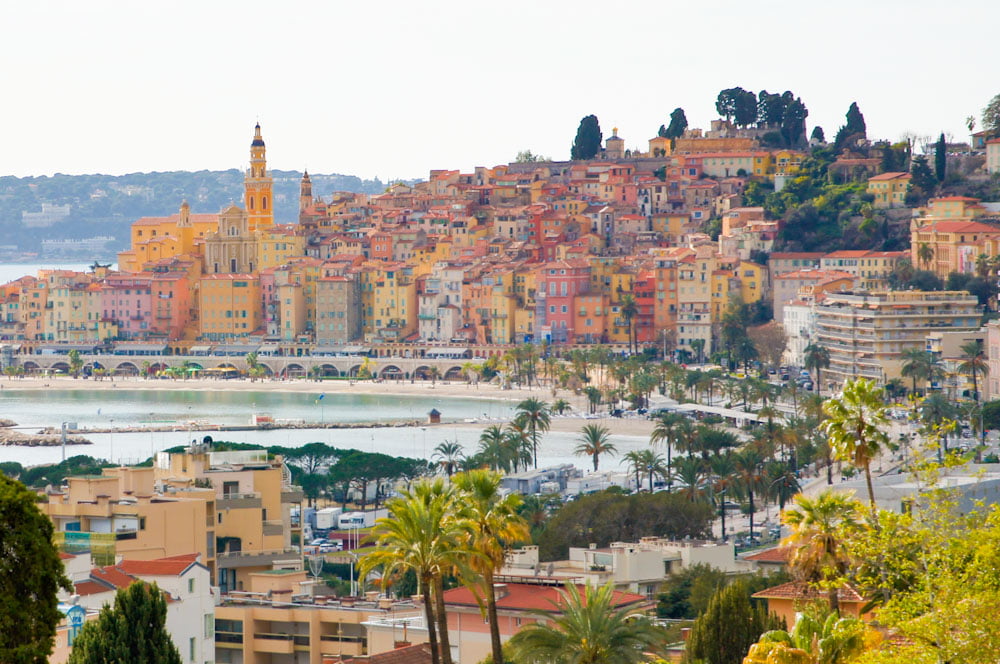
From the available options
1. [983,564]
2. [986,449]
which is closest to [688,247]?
[986,449]

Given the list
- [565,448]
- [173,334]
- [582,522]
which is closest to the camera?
[582,522]

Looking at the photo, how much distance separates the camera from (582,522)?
32281mm

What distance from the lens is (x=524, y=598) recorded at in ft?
65.9

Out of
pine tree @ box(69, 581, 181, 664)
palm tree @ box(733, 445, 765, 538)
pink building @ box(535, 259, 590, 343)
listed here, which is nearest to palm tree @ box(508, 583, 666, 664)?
pine tree @ box(69, 581, 181, 664)

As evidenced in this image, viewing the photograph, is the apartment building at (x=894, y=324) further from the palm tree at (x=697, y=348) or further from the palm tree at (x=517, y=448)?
the palm tree at (x=517, y=448)

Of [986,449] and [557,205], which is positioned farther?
[557,205]

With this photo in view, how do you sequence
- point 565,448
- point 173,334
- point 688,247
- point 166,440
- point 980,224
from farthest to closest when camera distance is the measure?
point 173,334 < point 688,247 < point 980,224 < point 166,440 < point 565,448

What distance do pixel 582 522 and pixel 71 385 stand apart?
69.0m

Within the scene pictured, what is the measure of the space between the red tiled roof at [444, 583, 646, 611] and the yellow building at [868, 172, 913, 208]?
73450 millimetres

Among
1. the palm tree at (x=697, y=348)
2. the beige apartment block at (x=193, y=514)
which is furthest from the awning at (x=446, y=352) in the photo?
the beige apartment block at (x=193, y=514)

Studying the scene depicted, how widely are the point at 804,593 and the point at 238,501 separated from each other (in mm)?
9386

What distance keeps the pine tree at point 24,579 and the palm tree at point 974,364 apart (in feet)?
173

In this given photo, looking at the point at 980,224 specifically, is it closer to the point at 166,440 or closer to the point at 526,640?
the point at 166,440

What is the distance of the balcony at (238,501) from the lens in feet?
82.4
